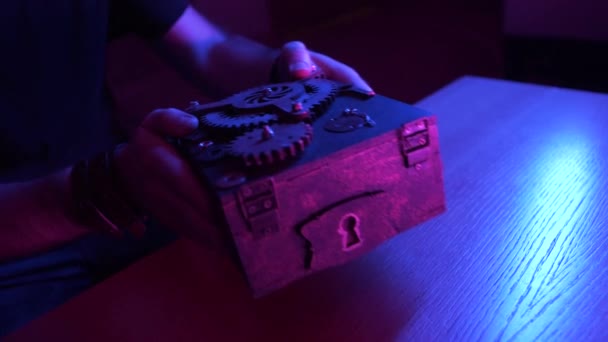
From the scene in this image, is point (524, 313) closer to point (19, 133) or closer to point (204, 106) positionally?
point (204, 106)

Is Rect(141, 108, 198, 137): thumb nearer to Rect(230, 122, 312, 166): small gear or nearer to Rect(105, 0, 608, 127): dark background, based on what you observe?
Rect(230, 122, 312, 166): small gear

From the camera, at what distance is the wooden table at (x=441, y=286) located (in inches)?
20.7

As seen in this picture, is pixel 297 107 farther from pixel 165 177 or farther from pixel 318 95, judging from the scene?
pixel 165 177

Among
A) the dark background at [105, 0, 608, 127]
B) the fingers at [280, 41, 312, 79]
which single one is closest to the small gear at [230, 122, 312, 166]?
the fingers at [280, 41, 312, 79]

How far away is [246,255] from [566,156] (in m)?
0.59

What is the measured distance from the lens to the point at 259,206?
46 centimetres

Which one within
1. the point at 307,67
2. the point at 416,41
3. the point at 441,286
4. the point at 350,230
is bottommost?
the point at 416,41

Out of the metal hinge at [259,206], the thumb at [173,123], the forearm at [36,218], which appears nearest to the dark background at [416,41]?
the forearm at [36,218]

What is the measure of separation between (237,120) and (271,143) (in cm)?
8

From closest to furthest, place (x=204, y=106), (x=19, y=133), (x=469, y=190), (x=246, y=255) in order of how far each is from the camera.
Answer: (x=246, y=255) → (x=204, y=106) → (x=469, y=190) → (x=19, y=133)

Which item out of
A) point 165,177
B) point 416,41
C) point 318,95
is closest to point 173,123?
point 165,177

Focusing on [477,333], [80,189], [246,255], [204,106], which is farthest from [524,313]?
[80,189]

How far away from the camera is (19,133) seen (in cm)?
92

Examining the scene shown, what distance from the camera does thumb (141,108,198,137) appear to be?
0.54 meters
